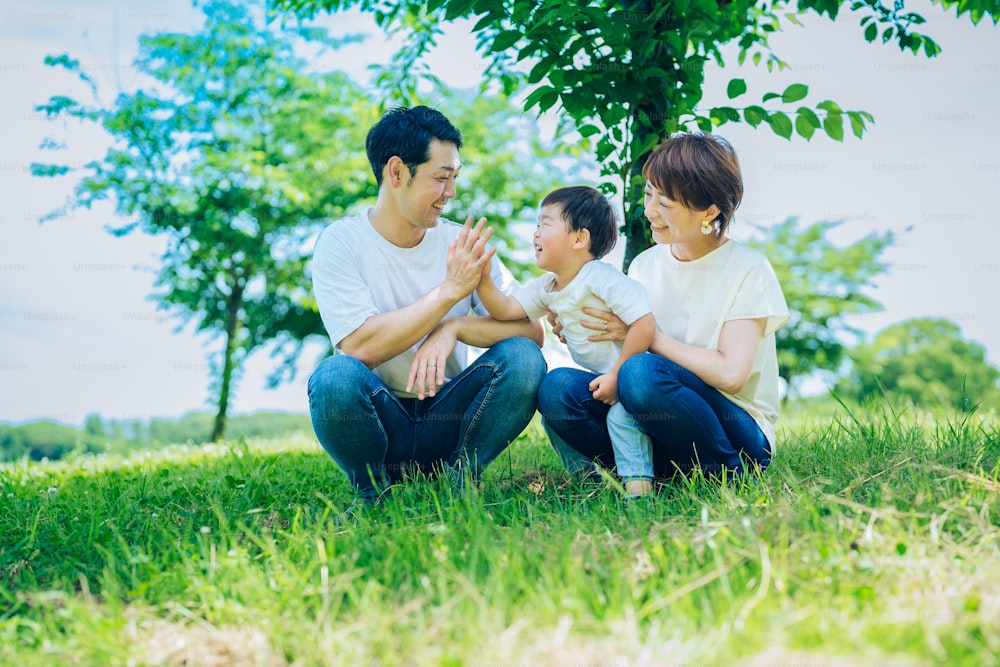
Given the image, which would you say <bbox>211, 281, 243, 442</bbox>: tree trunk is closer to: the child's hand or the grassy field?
the grassy field

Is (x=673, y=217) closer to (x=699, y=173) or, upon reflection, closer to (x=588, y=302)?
(x=699, y=173)

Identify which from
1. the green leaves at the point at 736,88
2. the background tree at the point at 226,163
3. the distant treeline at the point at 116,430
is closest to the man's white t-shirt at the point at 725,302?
the green leaves at the point at 736,88

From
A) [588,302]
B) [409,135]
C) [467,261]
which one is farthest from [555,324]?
[409,135]

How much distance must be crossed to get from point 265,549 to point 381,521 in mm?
543

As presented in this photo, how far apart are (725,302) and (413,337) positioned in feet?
4.12

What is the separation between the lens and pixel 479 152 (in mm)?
14484

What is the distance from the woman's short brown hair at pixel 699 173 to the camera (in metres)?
3.23

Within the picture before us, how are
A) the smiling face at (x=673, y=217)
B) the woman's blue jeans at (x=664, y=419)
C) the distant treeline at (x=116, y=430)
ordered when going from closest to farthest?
the woman's blue jeans at (x=664, y=419)
the smiling face at (x=673, y=217)
the distant treeline at (x=116, y=430)

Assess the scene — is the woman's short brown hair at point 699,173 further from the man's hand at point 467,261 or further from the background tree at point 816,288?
the background tree at point 816,288

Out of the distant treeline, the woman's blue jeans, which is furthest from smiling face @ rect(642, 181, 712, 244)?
the distant treeline

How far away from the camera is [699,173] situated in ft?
10.5

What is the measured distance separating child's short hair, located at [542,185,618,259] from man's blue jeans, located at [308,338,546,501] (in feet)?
1.71

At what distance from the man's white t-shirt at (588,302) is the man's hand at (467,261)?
294mm

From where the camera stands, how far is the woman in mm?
3213
